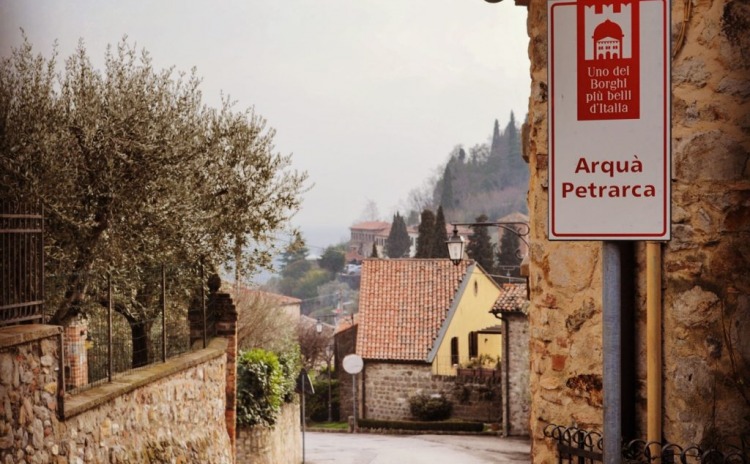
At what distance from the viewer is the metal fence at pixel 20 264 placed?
544 centimetres

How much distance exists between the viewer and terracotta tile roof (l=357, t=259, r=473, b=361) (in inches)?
893

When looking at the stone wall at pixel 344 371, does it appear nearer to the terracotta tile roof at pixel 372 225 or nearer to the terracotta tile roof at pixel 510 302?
the terracotta tile roof at pixel 510 302

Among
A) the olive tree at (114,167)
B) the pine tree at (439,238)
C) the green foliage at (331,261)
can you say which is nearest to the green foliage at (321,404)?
the pine tree at (439,238)

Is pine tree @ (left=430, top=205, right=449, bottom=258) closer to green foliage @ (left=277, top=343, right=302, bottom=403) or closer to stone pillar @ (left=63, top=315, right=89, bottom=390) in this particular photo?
green foliage @ (left=277, top=343, right=302, bottom=403)

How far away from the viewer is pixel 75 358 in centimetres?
681

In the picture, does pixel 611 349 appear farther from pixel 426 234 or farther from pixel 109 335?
pixel 426 234

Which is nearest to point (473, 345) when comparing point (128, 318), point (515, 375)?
point (515, 375)

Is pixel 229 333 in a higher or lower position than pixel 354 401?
higher

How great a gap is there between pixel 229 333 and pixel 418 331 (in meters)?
13.2

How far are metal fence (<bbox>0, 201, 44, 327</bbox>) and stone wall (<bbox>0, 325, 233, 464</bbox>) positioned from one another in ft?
0.70

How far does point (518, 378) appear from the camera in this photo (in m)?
19.8

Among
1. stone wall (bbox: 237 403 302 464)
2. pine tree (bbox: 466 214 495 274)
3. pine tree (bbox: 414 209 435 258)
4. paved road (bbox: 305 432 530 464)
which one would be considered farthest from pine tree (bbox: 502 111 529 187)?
stone wall (bbox: 237 403 302 464)

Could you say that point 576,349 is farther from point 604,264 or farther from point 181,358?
point 181,358

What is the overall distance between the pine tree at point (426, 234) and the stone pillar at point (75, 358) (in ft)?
90.9
